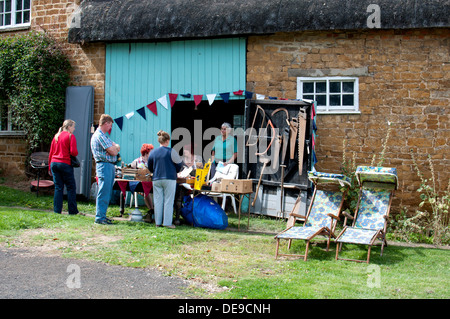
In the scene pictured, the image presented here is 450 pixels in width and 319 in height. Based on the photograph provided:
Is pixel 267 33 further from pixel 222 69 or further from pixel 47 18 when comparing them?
pixel 47 18

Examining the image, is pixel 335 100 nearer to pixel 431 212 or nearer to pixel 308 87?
pixel 308 87

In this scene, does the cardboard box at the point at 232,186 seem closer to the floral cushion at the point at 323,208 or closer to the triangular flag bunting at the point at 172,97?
the floral cushion at the point at 323,208

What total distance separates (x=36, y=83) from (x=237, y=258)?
739 cm

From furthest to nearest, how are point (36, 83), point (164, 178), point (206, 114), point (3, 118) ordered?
point (206, 114), point (3, 118), point (36, 83), point (164, 178)

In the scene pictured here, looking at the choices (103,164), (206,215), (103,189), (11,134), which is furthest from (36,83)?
(206,215)

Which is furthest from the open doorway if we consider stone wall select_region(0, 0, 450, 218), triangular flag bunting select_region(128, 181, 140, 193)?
triangular flag bunting select_region(128, 181, 140, 193)

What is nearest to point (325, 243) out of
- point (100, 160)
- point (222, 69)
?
point (100, 160)

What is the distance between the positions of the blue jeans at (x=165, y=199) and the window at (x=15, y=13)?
23.0 ft

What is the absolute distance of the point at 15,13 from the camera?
12727 millimetres

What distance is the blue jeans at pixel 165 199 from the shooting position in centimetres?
811

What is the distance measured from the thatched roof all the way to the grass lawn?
418cm

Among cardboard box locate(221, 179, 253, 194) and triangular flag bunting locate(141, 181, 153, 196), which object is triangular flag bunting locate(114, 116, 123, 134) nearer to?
triangular flag bunting locate(141, 181, 153, 196)

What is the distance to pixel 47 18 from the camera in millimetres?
12086

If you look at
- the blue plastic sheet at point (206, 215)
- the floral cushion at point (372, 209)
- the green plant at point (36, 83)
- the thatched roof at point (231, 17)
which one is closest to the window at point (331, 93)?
the thatched roof at point (231, 17)
